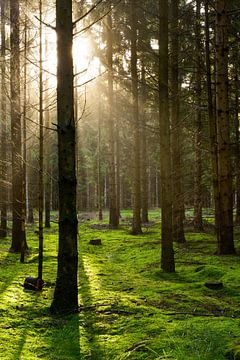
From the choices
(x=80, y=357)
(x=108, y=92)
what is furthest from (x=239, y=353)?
(x=108, y=92)

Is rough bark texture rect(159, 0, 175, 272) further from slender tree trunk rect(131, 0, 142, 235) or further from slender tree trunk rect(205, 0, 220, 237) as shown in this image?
slender tree trunk rect(131, 0, 142, 235)

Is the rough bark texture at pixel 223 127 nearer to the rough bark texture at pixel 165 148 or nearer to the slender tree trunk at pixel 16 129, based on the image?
the rough bark texture at pixel 165 148

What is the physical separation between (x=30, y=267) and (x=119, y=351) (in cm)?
655

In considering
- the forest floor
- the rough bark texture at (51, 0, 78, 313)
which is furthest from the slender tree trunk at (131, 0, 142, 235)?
the rough bark texture at (51, 0, 78, 313)

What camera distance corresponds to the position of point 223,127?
11.4 meters

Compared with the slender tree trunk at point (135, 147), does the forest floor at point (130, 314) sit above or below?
below

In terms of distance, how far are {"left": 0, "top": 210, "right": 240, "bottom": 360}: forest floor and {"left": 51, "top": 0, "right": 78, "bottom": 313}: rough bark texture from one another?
1.82ft

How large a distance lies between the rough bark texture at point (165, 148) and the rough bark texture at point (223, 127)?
220cm

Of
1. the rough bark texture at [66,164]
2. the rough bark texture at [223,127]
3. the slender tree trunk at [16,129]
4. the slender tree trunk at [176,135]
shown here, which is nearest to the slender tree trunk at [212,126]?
the rough bark texture at [223,127]

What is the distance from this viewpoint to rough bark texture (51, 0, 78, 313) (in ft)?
21.3

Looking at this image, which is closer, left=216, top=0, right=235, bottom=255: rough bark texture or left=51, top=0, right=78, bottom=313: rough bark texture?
left=51, top=0, right=78, bottom=313: rough bark texture

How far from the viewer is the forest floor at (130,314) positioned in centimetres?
480

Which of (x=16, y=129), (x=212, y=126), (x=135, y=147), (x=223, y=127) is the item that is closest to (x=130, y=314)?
(x=223, y=127)

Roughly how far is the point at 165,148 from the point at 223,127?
2532 millimetres
